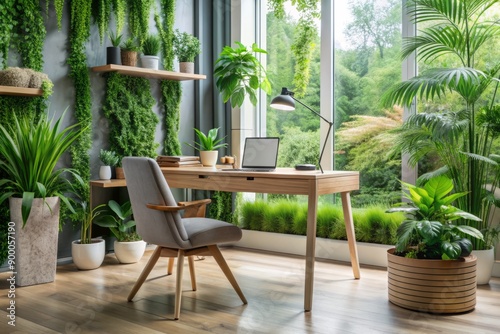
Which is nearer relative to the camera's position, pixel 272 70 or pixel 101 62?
pixel 101 62

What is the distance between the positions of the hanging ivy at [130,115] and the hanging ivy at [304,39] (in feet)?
4.49

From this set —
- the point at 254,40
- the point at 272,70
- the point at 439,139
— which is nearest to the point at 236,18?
the point at 254,40

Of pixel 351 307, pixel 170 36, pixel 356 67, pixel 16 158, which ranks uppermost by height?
pixel 170 36

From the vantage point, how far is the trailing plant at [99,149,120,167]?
484 cm

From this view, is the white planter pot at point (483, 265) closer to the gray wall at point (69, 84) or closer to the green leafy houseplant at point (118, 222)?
the green leafy houseplant at point (118, 222)

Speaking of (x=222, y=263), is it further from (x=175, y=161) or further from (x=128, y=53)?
(x=128, y=53)

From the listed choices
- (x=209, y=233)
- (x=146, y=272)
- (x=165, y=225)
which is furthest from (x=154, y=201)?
(x=146, y=272)

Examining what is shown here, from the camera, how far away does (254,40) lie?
577cm

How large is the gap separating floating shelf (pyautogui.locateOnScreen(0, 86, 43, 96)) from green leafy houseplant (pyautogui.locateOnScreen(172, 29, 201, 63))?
1513 millimetres

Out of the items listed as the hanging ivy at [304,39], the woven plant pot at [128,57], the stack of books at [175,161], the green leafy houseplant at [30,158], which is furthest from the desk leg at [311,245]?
the woven plant pot at [128,57]

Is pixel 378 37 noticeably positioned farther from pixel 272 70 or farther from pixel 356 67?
pixel 272 70

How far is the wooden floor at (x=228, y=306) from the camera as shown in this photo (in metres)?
3.12

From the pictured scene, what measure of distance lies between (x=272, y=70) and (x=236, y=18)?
2.06 feet

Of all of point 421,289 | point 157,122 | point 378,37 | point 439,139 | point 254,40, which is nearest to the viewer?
point 421,289
